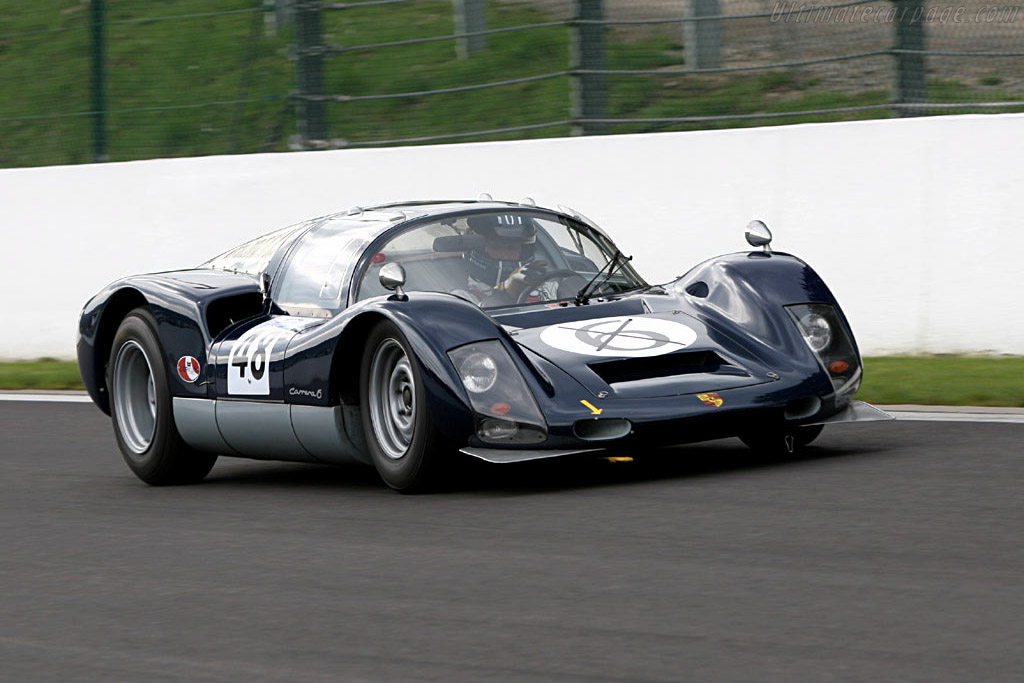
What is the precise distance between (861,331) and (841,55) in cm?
189

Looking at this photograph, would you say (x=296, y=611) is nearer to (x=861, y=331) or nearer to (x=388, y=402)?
(x=388, y=402)

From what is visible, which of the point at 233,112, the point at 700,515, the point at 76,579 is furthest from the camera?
the point at 233,112

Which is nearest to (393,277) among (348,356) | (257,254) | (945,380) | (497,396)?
(348,356)

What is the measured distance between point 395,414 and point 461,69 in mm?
6012

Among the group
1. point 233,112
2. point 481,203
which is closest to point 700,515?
point 481,203

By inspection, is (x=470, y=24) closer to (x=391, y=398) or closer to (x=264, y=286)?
(x=264, y=286)

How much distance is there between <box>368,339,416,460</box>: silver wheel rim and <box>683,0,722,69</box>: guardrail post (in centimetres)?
543

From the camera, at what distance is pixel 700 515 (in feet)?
18.5

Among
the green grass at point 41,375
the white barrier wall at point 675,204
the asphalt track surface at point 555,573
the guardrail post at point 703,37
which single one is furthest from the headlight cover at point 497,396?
the green grass at point 41,375

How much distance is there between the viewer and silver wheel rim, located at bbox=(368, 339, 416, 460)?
6.52 m

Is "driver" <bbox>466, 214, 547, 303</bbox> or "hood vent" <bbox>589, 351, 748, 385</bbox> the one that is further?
"driver" <bbox>466, 214, 547, 303</bbox>

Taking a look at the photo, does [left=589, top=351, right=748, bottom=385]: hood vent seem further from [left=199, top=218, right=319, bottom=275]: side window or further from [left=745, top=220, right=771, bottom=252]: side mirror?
[left=199, top=218, right=319, bottom=275]: side window

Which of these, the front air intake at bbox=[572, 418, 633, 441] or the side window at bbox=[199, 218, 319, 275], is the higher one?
the side window at bbox=[199, 218, 319, 275]

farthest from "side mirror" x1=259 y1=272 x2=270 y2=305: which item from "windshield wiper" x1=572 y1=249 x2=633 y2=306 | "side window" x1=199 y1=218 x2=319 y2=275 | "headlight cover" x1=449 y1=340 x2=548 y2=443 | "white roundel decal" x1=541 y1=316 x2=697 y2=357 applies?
"headlight cover" x1=449 y1=340 x2=548 y2=443
